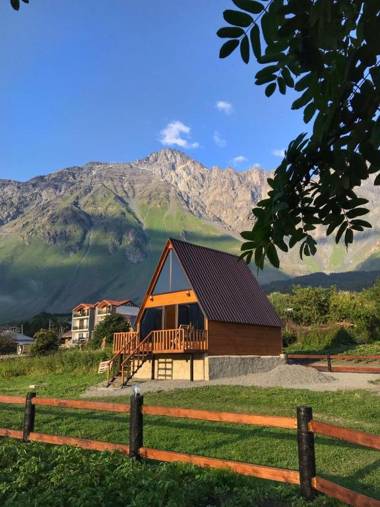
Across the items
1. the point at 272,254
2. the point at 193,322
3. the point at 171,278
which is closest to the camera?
the point at 272,254

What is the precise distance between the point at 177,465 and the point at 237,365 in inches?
670

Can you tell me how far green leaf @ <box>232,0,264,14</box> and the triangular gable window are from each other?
20.9m

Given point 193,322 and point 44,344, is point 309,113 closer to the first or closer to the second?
point 193,322

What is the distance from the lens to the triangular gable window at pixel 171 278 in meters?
23.4

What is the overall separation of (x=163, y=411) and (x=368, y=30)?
18.5 feet

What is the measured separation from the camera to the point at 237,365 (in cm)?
2245

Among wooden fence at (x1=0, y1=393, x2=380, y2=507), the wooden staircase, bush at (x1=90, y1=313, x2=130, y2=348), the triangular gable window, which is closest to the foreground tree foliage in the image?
wooden fence at (x1=0, y1=393, x2=380, y2=507)

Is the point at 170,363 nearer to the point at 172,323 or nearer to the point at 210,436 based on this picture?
the point at 172,323

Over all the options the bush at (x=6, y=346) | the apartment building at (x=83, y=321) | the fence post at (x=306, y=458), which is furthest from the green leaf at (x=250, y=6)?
the apartment building at (x=83, y=321)

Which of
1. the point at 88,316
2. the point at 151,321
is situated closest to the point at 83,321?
the point at 88,316

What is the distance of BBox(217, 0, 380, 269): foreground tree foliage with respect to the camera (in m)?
2.09

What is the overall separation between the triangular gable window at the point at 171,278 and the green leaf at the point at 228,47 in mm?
20654

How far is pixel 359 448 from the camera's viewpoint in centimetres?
789

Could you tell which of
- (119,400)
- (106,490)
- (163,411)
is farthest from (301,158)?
(119,400)
